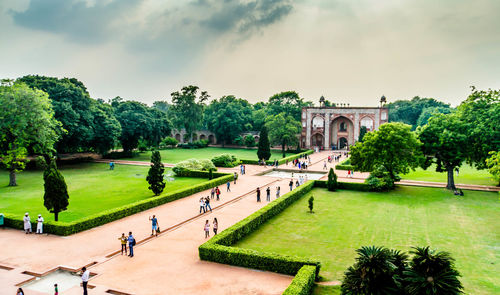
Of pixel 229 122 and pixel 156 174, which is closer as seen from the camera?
pixel 156 174

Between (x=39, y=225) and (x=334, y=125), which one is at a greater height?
(x=334, y=125)

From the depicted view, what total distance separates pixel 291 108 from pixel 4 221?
60613 millimetres

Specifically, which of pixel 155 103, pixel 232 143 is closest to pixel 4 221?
pixel 232 143

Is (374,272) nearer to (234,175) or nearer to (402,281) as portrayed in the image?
(402,281)

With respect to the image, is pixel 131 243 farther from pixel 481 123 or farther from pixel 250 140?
pixel 250 140

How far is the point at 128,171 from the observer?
115 ft

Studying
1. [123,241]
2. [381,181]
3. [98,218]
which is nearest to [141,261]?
[123,241]

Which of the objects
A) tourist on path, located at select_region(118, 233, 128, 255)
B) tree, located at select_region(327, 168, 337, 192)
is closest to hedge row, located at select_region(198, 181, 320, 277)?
tourist on path, located at select_region(118, 233, 128, 255)

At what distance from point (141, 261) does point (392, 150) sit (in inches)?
842

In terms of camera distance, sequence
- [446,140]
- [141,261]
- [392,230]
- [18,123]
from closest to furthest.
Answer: [141,261] < [392,230] < [18,123] < [446,140]

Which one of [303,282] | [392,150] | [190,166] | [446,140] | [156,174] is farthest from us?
[190,166]

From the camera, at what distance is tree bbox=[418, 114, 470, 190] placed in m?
25.6

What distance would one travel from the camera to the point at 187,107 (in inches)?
2589

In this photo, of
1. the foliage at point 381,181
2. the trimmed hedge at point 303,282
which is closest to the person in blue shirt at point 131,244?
the trimmed hedge at point 303,282
